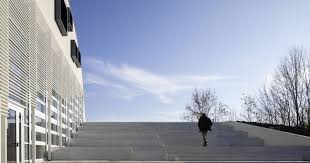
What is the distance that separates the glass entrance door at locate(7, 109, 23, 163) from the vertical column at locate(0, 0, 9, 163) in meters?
1.13

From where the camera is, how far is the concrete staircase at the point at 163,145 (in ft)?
69.5

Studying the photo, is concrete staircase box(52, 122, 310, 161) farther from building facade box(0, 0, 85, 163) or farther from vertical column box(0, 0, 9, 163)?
vertical column box(0, 0, 9, 163)

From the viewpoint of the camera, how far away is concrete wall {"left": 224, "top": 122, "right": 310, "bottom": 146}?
24234 mm

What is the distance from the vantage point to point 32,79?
53.1 feet

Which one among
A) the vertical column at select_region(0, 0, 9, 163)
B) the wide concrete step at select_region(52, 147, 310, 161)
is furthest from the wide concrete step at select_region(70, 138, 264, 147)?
the vertical column at select_region(0, 0, 9, 163)

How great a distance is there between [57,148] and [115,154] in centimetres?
268

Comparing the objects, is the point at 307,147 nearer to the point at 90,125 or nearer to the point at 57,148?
the point at 57,148

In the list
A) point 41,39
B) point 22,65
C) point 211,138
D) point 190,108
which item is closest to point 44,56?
point 41,39

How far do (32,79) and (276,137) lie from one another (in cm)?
1420

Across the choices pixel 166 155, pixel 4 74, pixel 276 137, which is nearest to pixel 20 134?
pixel 4 74

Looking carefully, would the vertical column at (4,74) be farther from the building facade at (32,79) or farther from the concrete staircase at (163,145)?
the concrete staircase at (163,145)

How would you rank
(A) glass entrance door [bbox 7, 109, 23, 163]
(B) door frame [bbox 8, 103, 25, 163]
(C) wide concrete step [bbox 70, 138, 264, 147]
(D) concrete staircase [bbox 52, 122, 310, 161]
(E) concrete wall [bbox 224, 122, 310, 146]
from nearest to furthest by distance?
1. (A) glass entrance door [bbox 7, 109, 23, 163]
2. (B) door frame [bbox 8, 103, 25, 163]
3. (D) concrete staircase [bbox 52, 122, 310, 161]
4. (E) concrete wall [bbox 224, 122, 310, 146]
5. (C) wide concrete step [bbox 70, 138, 264, 147]

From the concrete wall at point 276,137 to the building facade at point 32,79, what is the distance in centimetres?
1040

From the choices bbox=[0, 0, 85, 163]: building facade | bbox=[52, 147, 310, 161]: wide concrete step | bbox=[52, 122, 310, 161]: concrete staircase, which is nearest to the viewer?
bbox=[0, 0, 85, 163]: building facade
